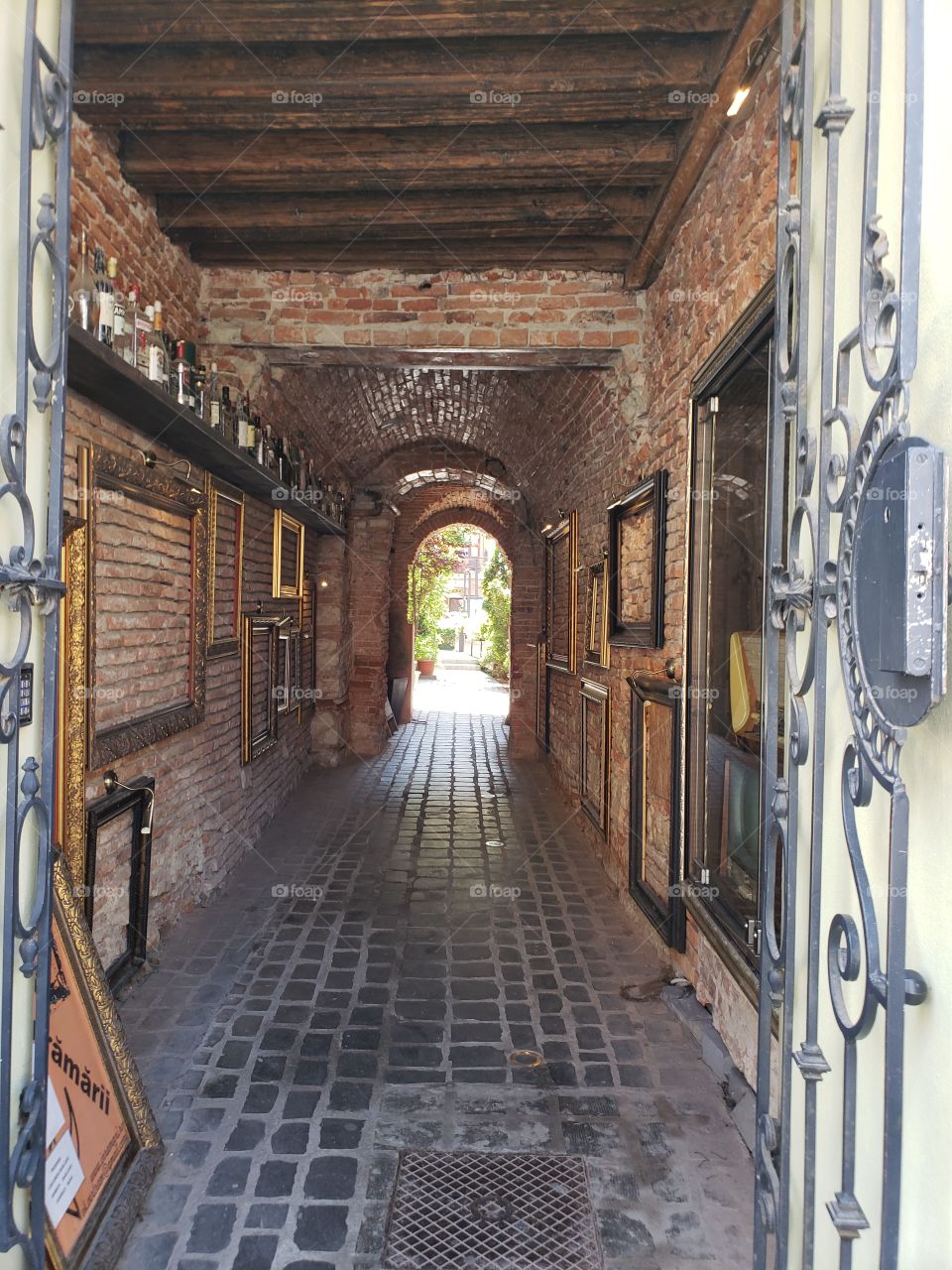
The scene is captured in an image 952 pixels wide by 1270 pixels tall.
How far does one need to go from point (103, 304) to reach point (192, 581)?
182cm

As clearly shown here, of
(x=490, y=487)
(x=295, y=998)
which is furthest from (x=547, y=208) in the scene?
(x=490, y=487)

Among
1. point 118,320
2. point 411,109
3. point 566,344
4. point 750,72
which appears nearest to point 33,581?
point 118,320

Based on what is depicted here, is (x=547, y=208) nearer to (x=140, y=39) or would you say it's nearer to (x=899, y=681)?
(x=140, y=39)

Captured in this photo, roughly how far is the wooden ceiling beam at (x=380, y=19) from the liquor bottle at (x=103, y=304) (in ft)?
2.84

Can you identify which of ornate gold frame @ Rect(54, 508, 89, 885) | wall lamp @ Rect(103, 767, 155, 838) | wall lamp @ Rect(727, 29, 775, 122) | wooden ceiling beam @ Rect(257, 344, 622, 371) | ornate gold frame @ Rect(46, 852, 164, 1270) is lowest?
ornate gold frame @ Rect(46, 852, 164, 1270)

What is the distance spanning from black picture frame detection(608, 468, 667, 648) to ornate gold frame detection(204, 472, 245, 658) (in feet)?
9.03

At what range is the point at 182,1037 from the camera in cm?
362

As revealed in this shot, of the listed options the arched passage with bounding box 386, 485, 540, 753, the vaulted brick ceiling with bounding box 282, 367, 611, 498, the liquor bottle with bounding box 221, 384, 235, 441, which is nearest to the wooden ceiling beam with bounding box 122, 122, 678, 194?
the liquor bottle with bounding box 221, 384, 235, 441

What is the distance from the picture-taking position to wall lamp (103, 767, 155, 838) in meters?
3.76

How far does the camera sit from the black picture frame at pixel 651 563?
466cm

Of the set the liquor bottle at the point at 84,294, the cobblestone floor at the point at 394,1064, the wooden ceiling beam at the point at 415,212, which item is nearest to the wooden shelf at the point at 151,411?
the liquor bottle at the point at 84,294

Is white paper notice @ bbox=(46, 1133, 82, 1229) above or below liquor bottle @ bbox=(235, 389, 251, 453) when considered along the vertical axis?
below

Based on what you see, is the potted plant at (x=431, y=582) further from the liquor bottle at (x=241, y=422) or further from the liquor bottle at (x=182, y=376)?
the liquor bottle at (x=182, y=376)

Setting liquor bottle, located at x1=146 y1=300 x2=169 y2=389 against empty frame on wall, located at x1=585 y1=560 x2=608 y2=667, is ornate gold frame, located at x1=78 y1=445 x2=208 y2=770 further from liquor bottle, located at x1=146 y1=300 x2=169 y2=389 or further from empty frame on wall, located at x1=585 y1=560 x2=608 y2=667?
empty frame on wall, located at x1=585 y1=560 x2=608 y2=667
